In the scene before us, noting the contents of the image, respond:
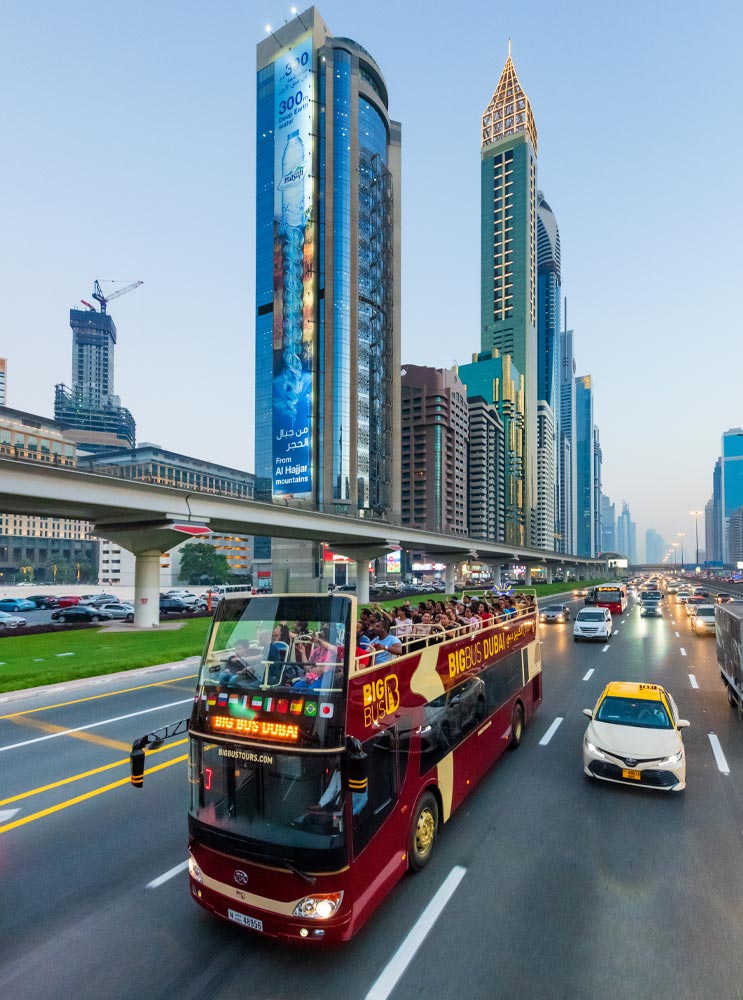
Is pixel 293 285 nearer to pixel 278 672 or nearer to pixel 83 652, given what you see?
pixel 83 652

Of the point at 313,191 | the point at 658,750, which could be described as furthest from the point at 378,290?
the point at 658,750

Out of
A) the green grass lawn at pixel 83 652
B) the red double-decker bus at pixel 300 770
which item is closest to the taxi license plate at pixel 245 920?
the red double-decker bus at pixel 300 770

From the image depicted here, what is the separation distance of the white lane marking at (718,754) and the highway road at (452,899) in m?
0.08

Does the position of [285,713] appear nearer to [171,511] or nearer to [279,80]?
[171,511]

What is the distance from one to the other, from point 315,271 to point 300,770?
12157 centimetres

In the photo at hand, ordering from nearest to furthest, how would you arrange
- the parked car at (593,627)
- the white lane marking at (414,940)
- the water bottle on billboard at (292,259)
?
the white lane marking at (414,940) < the parked car at (593,627) < the water bottle on billboard at (292,259)

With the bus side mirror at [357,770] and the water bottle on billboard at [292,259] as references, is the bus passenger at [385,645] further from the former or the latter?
the water bottle on billboard at [292,259]

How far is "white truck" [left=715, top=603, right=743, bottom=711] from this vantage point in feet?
44.2

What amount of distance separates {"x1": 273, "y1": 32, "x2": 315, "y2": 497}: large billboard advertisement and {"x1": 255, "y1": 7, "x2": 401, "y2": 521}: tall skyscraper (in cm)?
22

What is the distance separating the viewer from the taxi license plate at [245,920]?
5125 mm

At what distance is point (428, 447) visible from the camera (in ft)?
550

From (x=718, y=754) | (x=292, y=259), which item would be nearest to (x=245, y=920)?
(x=718, y=754)

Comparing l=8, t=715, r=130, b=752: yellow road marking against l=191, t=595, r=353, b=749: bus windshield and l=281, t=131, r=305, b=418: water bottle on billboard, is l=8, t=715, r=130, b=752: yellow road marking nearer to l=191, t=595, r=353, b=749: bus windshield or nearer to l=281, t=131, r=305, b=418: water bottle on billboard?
l=191, t=595, r=353, b=749: bus windshield

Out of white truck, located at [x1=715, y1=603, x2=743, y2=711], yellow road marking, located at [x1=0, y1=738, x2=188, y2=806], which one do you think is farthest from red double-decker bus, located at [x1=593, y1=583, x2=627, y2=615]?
yellow road marking, located at [x1=0, y1=738, x2=188, y2=806]
